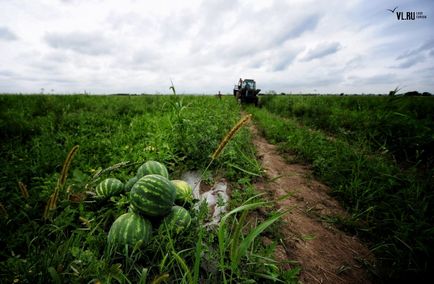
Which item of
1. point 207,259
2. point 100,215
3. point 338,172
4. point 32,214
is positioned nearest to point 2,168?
point 32,214

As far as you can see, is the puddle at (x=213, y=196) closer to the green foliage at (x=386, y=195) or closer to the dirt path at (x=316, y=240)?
the dirt path at (x=316, y=240)

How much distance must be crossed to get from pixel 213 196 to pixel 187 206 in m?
0.47

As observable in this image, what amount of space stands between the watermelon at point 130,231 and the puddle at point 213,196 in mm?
517

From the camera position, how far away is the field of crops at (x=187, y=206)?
141 centimetres

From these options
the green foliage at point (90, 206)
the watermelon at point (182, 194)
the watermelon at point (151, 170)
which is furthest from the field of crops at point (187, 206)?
the watermelon at point (151, 170)

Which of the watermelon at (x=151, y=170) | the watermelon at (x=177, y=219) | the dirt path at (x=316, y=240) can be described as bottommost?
the dirt path at (x=316, y=240)

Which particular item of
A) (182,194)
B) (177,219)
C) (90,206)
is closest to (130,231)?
(177,219)

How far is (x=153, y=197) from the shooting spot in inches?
67.6

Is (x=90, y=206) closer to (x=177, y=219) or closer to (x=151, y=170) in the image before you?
(x=151, y=170)

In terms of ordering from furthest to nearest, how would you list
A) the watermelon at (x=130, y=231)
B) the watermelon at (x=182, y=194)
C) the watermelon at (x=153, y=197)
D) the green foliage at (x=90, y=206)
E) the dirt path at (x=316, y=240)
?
the watermelon at (x=182, y=194)
the dirt path at (x=316, y=240)
the watermelon at (x=153, y=197)
the watermelon at (x=130, y=231)
the green foliage at (x=90, y=206)

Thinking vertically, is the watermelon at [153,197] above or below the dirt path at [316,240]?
above

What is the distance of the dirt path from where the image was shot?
1.92 meters

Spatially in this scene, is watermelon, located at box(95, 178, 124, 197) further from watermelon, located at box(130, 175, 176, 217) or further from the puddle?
the puddle

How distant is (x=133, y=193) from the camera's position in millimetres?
1779
